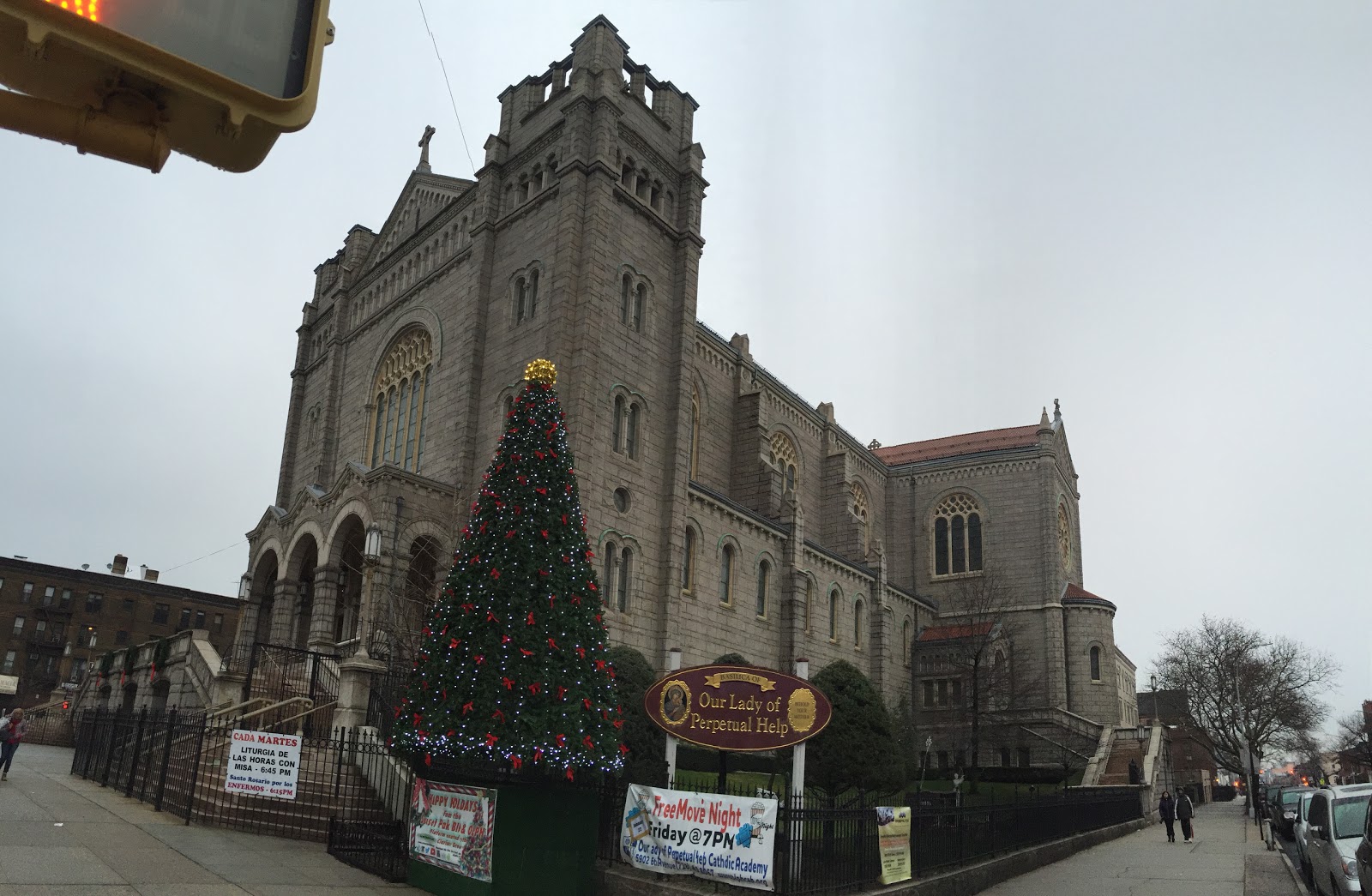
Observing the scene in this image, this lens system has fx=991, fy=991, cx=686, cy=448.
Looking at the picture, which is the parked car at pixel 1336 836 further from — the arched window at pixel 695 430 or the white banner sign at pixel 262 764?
the arched window at pixel 695 430

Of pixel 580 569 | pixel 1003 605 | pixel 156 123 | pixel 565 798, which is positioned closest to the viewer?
pixel 156 123

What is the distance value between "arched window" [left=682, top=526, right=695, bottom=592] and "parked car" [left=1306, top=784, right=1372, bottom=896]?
1854cm

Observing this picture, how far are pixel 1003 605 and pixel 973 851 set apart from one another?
36.2 metres

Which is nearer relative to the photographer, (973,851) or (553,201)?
(973,851)

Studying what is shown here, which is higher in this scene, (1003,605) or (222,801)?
(1003,605)

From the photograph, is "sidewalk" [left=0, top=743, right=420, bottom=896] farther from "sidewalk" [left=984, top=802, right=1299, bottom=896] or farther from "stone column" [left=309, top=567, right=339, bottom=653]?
"sidewalk" [left=984, top=802, right=1299, bottom=896]

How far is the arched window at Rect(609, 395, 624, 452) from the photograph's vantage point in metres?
29.5

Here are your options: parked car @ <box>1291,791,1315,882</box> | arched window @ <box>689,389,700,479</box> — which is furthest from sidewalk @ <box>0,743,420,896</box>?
arched window @ <box>689,389,700,479</box>

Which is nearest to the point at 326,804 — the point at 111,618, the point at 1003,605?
the point at 1003,605

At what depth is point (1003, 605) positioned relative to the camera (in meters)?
51.1

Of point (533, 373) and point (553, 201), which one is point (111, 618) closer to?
point (553, 201)

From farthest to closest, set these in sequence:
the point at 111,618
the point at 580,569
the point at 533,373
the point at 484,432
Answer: the point at 111,618 < the point at 484,432 < the point at 533,373 < the point at 580,569

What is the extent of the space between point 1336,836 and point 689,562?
20392mm

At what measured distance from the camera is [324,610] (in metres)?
27.8
